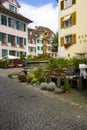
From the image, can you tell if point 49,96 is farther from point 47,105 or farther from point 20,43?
point 20,43

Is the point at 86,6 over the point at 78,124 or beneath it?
over

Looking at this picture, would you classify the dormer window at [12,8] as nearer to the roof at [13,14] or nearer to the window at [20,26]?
the roof at [13,14]

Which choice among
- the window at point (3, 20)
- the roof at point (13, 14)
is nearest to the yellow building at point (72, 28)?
the roof at point (13, 14)

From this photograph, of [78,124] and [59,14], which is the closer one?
[78,124]

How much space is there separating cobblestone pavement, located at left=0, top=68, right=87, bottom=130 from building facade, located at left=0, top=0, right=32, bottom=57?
31.0 meters

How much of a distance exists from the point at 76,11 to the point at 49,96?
20.2 m

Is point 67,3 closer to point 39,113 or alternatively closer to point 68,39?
point 68,39

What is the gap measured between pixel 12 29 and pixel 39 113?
36996 millimetres

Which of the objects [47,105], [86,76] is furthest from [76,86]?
[47,105]

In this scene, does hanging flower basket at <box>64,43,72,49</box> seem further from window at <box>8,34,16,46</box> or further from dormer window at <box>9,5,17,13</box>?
dormer window at <box>9,5,17,13</box>

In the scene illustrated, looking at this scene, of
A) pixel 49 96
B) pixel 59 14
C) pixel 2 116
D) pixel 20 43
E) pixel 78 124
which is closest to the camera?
pixel 78 124

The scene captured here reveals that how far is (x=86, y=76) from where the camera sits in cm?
1470

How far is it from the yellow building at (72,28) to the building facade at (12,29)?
11844 mm

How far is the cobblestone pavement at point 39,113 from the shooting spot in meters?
7.50
